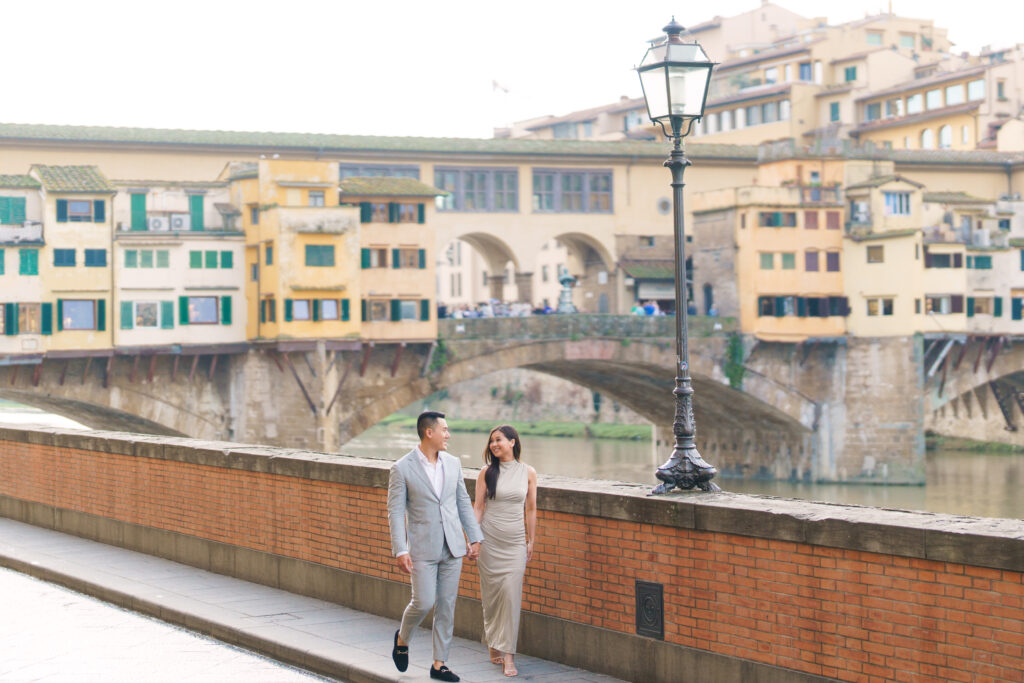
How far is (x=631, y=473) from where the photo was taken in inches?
2184

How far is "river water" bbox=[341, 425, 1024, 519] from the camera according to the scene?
4741cm

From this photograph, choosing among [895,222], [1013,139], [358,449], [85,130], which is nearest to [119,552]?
[85,130]

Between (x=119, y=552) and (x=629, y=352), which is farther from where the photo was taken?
(x=629, y=352)

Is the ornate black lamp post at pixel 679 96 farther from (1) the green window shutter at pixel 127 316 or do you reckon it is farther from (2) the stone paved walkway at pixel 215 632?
(1) the green window shutter at pixel 127 316

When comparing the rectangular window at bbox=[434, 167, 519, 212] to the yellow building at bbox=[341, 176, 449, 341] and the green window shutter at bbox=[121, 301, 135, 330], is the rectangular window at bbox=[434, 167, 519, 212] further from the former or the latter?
the green window shutter at bbox=[121, 301, 135, 330]

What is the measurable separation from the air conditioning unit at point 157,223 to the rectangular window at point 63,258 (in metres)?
2.71

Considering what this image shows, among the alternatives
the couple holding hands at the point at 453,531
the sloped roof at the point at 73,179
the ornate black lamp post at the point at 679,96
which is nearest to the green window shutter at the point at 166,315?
the sloped roof at the point at 73,179

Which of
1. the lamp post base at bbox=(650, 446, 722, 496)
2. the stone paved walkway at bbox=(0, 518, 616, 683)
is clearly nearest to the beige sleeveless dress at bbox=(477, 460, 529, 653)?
the stone paved walkway at bbox=(0, 518, 616, 683)

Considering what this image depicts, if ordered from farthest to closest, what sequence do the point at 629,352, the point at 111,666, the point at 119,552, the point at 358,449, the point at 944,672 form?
the point at 358,449 < the point at 629,352 < the point at 119,552 < the point at 111,666 < the point at 944,672

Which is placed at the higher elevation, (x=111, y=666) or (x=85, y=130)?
(x=85, y=130)

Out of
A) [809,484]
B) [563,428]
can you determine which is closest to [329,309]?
[809,484]

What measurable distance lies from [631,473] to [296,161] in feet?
60.6

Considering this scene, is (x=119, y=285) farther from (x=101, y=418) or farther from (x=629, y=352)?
(x=629, y=352)

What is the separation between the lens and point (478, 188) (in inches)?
2135
